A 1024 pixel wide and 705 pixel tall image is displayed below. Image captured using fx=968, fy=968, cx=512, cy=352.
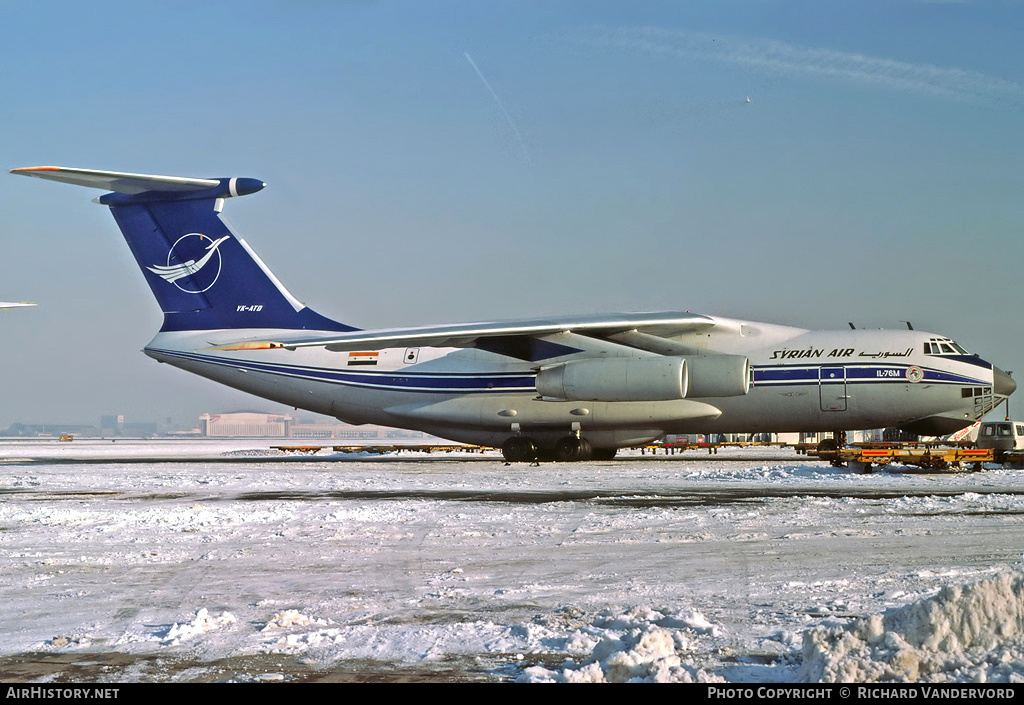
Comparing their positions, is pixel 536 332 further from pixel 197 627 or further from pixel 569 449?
pixel 197 627

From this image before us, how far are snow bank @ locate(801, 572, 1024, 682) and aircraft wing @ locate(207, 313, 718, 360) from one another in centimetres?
1811

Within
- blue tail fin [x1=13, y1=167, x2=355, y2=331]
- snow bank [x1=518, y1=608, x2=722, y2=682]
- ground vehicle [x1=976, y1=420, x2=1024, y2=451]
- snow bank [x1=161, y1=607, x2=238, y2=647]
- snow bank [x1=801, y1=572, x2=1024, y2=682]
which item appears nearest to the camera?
snow bank [x1=801, y1=572, x2=1024, y2=682]

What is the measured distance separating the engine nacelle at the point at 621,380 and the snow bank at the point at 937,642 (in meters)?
17.1

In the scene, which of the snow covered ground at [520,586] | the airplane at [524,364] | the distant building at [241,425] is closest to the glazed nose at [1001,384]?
the airplane at [524,364]

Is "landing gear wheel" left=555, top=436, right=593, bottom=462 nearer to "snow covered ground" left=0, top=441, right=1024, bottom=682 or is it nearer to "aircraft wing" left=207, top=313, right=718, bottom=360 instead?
"aircraft wing" left=207, top=313, right=718, bottom=360

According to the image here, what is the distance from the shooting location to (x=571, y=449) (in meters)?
23.9

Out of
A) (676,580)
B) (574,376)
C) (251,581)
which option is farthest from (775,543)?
(574,376)

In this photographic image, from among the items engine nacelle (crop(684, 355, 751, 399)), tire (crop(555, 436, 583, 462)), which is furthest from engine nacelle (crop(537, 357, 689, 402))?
tire (crop(555, 436, 583, 462))

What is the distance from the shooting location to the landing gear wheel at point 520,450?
78.9ft

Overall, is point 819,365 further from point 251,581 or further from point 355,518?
point 251,581

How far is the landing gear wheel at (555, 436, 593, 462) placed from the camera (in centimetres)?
2391

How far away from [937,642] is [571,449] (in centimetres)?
2005
